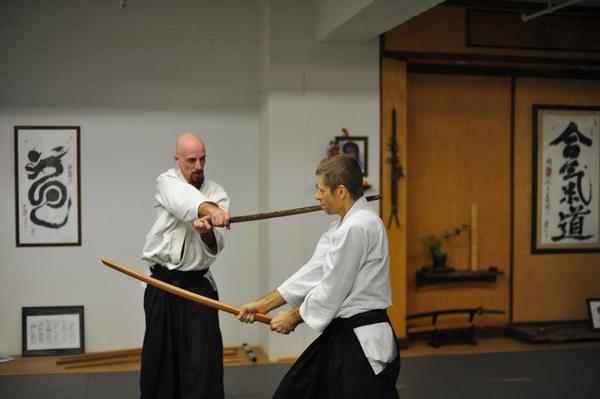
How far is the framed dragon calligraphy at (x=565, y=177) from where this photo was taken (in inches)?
224

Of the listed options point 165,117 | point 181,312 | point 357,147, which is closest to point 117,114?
point 165,117

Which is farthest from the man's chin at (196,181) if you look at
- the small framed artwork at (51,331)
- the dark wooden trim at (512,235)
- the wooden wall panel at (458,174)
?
the dark wooden trim at (512,235)

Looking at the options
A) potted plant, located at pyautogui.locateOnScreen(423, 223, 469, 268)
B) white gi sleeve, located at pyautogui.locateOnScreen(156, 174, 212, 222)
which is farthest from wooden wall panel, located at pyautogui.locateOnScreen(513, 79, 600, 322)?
white gi sleeve, located at pyautogui.locateOnScreen(156, 174, 212, 222)

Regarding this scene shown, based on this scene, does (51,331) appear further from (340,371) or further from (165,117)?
(340,371)

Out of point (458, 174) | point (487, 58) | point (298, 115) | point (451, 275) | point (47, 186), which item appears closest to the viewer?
point (298, 115)

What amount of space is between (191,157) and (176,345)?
869mm

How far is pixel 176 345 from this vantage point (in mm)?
3350

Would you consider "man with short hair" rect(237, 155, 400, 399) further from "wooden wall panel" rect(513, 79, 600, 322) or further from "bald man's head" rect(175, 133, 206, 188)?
"wooden wall panel" rect(513, 79, 600, 322)

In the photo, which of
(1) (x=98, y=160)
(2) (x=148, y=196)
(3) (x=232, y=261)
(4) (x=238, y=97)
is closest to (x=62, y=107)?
(1) (x=98, y=160)

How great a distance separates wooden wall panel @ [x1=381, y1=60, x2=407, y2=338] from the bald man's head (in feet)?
6.38

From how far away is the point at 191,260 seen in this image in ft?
11.0

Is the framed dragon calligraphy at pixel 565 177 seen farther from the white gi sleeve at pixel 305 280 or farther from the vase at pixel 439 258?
the white gi sleeve at pixel 305 280

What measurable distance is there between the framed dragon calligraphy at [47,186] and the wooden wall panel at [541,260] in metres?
3.32

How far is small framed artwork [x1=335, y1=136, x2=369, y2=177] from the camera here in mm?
4898
